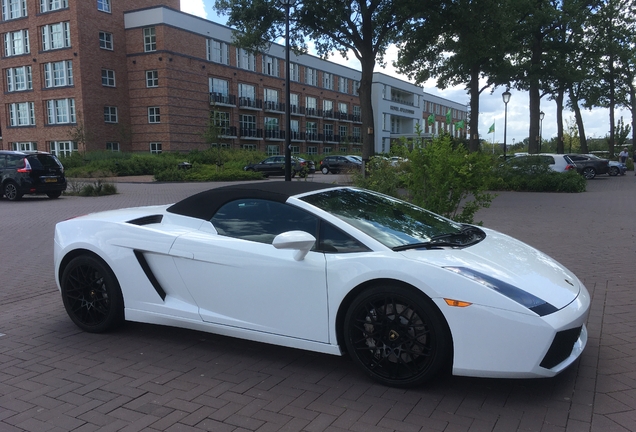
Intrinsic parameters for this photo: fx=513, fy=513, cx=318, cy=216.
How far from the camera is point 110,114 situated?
48438 millimetres

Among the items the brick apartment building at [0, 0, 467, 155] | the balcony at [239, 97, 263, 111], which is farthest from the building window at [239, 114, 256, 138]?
the brick apartment building at [0, 0, 467, 155]

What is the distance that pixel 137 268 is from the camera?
4.25 meters

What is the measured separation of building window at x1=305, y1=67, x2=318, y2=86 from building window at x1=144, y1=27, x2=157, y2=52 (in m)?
25.0

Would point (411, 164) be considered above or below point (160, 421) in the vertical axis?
above

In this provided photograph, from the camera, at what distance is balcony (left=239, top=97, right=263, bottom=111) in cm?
5839

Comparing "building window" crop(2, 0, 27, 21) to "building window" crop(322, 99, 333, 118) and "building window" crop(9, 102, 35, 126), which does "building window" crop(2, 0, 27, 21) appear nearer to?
"building window" crop(9, 102, 35, 126)

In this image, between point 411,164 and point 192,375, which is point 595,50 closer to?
point 411,164

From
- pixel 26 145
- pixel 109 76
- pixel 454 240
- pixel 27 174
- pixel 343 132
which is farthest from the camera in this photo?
pixel 343 132

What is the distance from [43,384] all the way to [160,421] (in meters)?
1.13

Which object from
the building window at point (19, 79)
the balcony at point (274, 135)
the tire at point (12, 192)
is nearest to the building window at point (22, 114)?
the building window at point (19, 79)

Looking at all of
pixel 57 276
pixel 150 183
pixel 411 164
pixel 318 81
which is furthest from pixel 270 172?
pixel 318 81

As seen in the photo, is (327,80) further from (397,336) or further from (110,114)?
(397,336)

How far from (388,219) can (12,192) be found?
1758 cm

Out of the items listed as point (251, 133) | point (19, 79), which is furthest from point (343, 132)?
point (19, 79)
